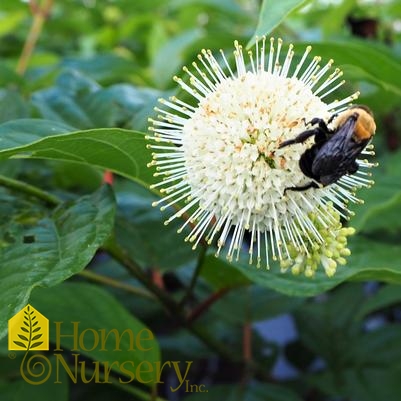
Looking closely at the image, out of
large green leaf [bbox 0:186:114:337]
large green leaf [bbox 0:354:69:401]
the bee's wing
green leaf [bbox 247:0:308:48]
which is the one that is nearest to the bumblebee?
the bee's wing

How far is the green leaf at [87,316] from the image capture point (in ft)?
4.22

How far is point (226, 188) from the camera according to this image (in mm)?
992

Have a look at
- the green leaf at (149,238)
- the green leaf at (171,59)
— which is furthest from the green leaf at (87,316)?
the green leaf at (171,59)

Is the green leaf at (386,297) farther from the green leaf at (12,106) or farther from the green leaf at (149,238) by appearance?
the green leaf at (12,106)

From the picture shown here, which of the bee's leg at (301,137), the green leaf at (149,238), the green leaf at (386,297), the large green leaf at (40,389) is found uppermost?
the bee's leg at (301,137)

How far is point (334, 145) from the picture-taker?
3.17 feet

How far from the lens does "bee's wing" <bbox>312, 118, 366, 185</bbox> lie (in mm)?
950

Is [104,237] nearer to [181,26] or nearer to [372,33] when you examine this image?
[372,33]

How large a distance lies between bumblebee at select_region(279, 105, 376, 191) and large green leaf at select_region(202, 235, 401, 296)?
6.7 inches

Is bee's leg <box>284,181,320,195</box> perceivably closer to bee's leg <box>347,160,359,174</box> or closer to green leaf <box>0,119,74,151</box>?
bee's leg <box>347,160,359,174</box>

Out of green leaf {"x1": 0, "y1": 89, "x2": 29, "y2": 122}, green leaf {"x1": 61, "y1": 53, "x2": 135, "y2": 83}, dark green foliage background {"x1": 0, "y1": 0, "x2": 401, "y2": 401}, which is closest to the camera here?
dark green foliage background {"x1": 0, "y1": 0, "x2": 401, "y2": 401}

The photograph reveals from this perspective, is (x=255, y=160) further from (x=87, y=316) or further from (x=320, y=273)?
(x=87, y=316)

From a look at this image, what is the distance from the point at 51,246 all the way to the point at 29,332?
239 millimetres

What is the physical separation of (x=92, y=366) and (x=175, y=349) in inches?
12.0
